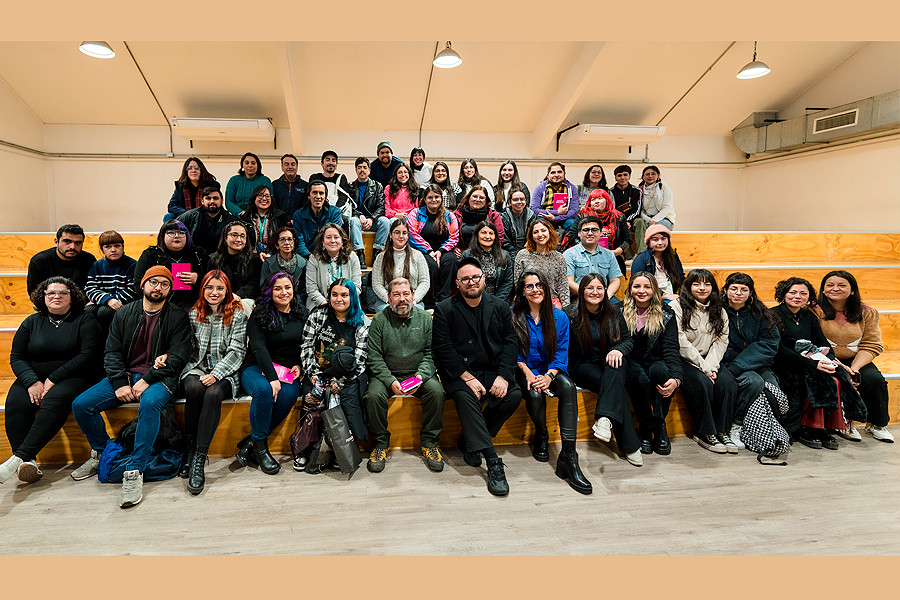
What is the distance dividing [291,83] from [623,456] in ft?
16.8

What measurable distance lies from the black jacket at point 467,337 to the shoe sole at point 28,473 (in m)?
2.19

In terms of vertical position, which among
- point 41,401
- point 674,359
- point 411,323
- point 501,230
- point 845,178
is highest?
point 845,178

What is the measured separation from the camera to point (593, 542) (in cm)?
212

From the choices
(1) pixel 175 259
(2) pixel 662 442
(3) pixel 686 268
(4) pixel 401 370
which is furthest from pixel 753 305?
(1) pixel 175 259

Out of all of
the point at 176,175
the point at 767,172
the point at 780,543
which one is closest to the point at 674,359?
the point at 780,543

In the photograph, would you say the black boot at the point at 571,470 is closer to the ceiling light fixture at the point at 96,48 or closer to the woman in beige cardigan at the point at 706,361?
the woman in beige cardigan at the point at 706,361

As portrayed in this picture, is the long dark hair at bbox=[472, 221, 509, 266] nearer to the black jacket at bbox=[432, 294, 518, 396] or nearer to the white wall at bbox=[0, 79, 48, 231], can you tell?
the black jacket at bbox=[432, 294, 518, 396]

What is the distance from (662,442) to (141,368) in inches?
123

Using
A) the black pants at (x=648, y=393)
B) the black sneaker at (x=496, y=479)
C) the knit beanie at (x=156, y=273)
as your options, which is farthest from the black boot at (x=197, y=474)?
the black pants at (x=648, y=393)

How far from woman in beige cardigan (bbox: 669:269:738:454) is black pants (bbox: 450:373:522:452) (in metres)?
1.16

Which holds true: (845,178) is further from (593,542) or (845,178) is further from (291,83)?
(291,83)

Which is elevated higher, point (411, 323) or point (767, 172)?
point (767, 172)

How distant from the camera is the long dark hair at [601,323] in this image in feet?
10.2

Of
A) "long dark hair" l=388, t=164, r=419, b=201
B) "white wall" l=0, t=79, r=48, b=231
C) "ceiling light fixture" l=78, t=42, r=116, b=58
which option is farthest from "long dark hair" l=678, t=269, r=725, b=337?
"white wall" l=0, t=79, r=48, b=231
